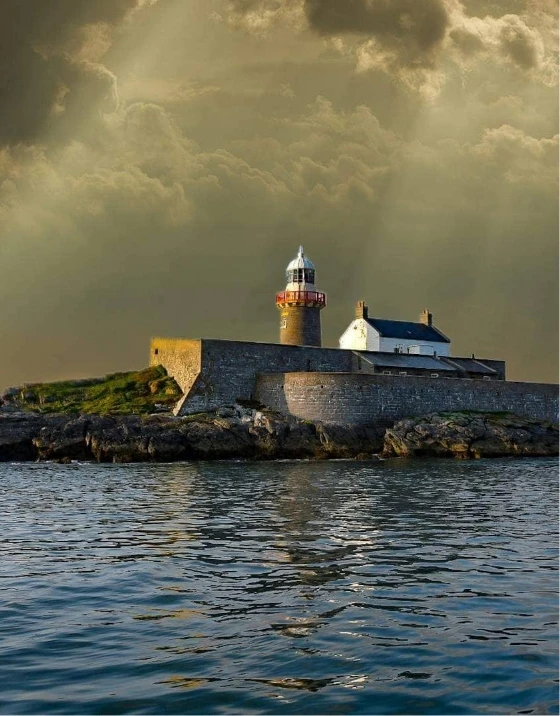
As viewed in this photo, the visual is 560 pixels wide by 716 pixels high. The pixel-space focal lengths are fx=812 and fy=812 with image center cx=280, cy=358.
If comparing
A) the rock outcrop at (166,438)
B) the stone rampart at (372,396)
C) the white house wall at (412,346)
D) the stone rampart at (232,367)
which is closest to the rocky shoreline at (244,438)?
the rock outcrop at (166,438)

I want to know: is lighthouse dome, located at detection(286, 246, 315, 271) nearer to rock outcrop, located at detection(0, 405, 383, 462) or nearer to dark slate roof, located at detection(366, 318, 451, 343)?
dark slate roof, located at detection(366, 318, 451, 343)

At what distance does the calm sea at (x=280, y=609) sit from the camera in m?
7.06

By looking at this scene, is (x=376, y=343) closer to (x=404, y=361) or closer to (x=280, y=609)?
(x=404, y=361)

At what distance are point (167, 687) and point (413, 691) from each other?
2155mm

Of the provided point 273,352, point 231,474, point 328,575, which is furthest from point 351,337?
point 328,575

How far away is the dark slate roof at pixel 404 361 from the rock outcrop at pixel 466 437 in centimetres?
736

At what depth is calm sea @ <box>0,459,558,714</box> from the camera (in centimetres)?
706

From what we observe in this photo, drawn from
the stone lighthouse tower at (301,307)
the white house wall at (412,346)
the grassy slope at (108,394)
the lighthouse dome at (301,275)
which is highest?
the lighthouse dome at (301,275)

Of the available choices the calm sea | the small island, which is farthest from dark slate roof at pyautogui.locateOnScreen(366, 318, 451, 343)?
the calm sea

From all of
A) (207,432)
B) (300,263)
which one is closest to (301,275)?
(300,263)

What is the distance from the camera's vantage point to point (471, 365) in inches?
2436

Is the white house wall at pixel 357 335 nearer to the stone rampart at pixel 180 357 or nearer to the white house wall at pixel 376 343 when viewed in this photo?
the white house wall at pixel 376 343

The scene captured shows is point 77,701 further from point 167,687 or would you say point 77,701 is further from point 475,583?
point 475,583

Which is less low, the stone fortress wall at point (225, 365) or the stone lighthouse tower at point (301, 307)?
the stone lighthouse tower at point (301, 307)
